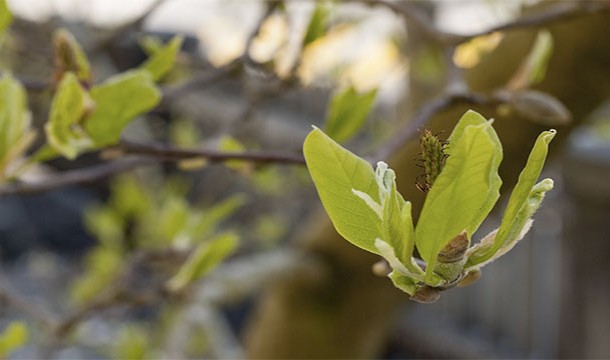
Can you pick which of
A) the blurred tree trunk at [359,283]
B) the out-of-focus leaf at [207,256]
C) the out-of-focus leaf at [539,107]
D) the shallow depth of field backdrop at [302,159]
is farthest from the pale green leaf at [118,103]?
the blurred tree trunk at [359,283]

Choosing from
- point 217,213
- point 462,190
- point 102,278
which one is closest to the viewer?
point 462,190

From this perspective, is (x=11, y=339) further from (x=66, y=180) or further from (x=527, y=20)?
(x=527, y=20)

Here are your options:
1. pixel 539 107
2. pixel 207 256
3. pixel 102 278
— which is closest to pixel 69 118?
pixel 207 256

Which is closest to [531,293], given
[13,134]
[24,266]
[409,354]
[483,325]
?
[483,325]

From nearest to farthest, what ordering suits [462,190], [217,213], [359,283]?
[462,190] < [217,213] < [359,283]

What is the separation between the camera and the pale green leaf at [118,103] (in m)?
0.36

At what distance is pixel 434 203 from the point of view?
229mm

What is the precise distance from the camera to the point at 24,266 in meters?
3.48

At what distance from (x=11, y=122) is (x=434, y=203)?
0.24 metres

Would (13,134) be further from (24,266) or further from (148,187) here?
(24,266)

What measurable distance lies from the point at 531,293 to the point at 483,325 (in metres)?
0.35

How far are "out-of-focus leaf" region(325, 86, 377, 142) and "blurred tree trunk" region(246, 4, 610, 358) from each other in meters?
0.33

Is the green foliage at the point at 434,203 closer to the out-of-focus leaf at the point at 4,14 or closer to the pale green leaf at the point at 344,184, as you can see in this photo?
the pale green leaf at the point at 344,184

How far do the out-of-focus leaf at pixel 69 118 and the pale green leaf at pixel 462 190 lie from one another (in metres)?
0.19
